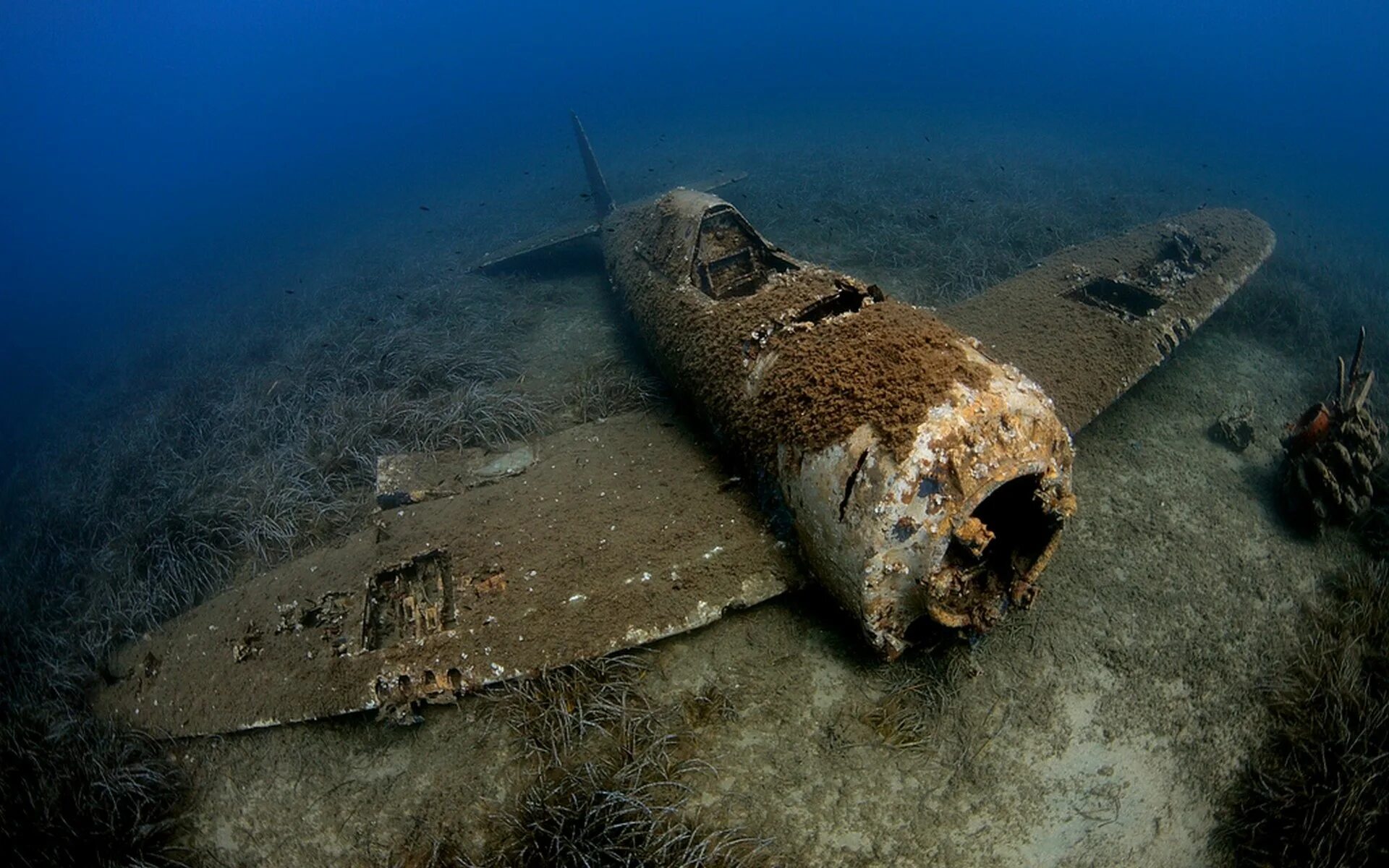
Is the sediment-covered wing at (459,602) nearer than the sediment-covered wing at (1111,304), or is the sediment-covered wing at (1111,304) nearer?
the sediment-covered wing at (459,602)

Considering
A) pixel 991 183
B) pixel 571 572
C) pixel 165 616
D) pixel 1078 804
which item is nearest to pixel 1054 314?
pixel 1078 804

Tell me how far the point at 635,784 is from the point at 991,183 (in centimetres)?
1812

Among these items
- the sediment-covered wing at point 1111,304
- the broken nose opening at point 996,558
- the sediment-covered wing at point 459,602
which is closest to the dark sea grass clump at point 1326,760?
the broken nose opening at point 996,558

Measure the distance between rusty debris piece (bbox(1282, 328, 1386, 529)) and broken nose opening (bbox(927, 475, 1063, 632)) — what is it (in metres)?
3.75

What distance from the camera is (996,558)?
151 inches

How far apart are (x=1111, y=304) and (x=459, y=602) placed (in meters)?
7.70

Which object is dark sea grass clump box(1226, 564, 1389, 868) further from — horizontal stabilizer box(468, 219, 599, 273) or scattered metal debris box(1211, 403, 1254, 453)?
horizontal stabilizer box(468, 219, 599, 273)

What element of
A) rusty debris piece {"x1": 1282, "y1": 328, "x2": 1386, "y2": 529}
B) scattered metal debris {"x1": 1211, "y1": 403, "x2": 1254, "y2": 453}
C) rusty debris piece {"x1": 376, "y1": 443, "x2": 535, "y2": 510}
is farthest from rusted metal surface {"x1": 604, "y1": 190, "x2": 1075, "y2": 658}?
scattered metal debris {"x1": 1211, "y1": 403, "x2": 1254, "y2": 453}

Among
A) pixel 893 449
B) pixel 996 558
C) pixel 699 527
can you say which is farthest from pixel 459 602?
pixel 996 558

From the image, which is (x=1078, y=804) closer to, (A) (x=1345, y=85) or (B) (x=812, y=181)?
(B) (x=812, y=181)

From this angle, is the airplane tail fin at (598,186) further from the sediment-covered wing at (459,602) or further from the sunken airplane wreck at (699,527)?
the sediment-covered wing at (459,602)

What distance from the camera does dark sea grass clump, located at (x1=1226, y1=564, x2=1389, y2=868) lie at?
3.47 meters

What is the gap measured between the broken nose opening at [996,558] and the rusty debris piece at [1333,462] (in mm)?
3751

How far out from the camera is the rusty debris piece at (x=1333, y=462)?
5340 mm
